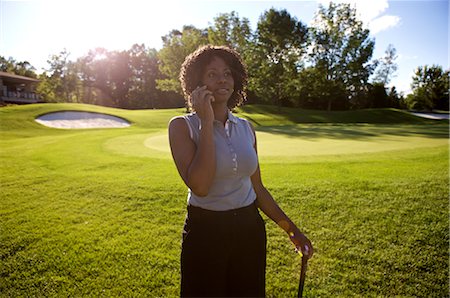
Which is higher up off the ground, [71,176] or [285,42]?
[285,42]

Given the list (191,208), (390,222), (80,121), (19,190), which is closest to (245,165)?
(191,208)

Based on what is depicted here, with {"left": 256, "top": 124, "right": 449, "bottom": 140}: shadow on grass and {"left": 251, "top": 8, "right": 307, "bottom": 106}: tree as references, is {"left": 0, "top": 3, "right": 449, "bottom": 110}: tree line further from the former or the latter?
{"left": 256, "top": 124, "right": 449, "bottom": 140}: shadow on grass

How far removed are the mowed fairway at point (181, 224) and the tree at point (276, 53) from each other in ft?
79.8

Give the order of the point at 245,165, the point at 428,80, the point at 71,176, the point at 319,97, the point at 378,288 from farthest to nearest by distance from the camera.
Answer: the point at 428,80, the point at 319,97, the point at 71,176, the point at 378,288, the point at 245,165

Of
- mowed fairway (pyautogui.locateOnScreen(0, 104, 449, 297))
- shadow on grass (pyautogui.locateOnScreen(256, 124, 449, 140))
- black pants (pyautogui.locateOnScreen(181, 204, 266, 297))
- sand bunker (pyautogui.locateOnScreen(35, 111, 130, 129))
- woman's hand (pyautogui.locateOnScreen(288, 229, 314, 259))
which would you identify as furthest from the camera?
sand bunker (pyautogui.locateOnScreen(35, 111, 130, 129))

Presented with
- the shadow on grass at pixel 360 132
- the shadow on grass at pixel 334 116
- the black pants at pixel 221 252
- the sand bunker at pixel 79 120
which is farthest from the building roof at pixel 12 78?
the black pants at pixel 221 252

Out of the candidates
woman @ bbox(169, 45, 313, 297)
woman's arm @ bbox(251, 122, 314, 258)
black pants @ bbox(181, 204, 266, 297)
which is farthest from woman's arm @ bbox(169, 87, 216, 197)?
woman's arm @ bbox(251, 122, 314, 258)

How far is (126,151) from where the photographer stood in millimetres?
8914

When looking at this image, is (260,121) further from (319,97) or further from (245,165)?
(245,165)

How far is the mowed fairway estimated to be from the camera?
318 cm

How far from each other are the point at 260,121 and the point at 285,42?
9.75m

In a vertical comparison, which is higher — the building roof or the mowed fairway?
the building roof

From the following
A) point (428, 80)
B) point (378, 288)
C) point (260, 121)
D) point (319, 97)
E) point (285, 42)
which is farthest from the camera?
point (428, 80)

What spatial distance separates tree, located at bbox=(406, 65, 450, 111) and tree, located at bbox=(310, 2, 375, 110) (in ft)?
65.3
